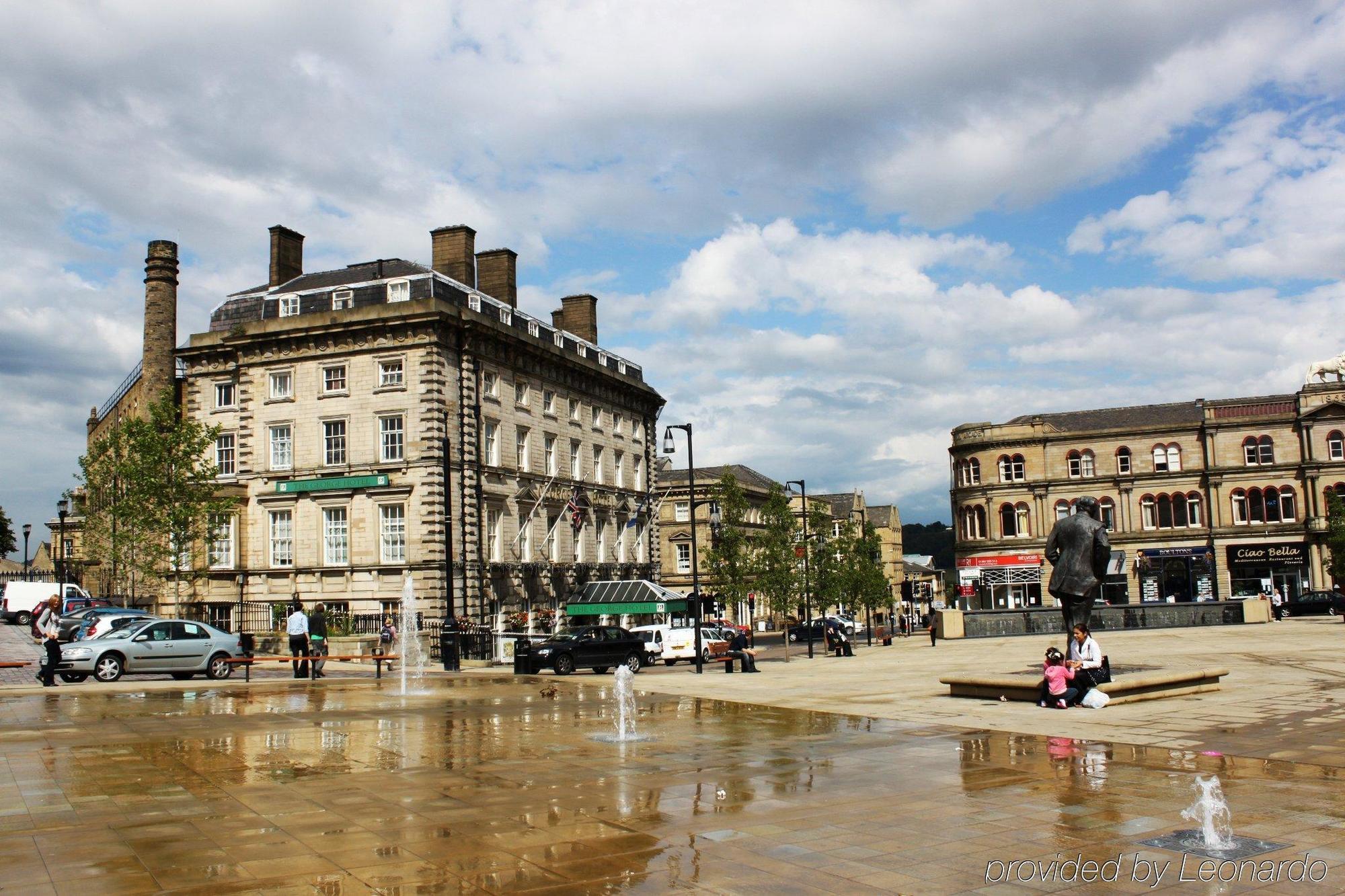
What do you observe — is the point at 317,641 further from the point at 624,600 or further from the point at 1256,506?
the point at 1256,506

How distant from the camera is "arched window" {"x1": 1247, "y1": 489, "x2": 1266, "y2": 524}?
75562 millimetres

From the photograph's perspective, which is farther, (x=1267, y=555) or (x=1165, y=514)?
(x=1165, y=514)

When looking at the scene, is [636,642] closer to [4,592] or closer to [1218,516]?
[4,592]

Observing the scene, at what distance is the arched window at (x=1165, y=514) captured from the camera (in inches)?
3076

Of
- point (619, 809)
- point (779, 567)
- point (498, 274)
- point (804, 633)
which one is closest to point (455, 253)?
point (498, 274)

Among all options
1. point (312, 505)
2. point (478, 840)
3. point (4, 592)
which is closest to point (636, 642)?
point (312, 505)

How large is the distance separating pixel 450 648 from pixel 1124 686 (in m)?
21.8

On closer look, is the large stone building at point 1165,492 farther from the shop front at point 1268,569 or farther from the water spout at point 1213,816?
the water spout at point 1213,816

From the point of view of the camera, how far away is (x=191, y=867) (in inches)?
310

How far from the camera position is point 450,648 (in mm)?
34500

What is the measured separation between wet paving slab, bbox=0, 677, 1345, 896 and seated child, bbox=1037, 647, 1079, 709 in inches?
119

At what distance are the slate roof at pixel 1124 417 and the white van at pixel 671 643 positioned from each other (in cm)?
4839

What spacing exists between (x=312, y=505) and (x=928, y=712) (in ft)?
115

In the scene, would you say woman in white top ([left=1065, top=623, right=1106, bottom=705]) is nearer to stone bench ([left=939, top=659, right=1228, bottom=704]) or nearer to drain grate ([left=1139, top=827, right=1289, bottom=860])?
stone bench ([left=939, top=659, right=1228, bottom=704])
